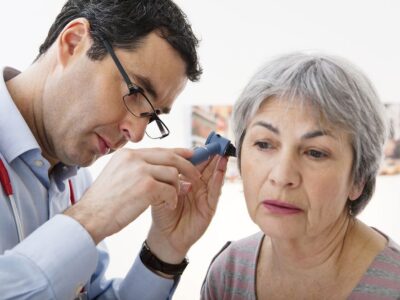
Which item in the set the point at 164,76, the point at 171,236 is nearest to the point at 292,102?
the point at 164,76

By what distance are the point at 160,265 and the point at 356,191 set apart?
1.91ft

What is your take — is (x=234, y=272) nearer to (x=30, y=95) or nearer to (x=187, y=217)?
(x=187, y=217)

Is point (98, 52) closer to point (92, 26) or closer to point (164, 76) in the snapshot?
point (92, 26)

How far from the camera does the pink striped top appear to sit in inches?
44.2

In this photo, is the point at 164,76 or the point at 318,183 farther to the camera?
the point at 164,76

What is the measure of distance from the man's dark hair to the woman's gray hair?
0.23m

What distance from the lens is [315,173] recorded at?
109 centimetres

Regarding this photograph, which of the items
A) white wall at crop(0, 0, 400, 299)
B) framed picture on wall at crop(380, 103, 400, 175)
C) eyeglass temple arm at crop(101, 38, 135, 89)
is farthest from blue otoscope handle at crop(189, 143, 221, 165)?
framed picture on wall at crop(380, 103, 400, 175)

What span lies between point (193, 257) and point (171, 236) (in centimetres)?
155

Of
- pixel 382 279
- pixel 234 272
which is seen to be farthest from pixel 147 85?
pixel 382 279

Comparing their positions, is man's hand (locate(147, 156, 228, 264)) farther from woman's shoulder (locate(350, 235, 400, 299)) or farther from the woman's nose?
woman's shoulder (locate(350, 235, 400, 299))

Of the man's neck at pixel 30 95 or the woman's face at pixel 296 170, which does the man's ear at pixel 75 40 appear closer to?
the man's neck at pixel 30 95

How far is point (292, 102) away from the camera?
1098mm

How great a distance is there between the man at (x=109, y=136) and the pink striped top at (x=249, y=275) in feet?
0.37
